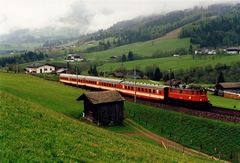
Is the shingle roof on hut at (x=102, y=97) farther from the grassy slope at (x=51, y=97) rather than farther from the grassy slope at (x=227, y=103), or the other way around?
the grassy slope at (x=227, y=103)

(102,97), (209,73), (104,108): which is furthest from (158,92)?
(209,73)

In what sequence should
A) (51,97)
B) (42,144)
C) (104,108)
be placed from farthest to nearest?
(51,97)
(104,108)
(42,144)

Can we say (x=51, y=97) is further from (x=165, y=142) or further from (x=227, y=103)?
(x=227, y=103)

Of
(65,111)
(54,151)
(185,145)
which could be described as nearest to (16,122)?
(54,151)

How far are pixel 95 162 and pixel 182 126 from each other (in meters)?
35.9

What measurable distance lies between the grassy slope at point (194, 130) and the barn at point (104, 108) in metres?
4.19

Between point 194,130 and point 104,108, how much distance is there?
48.4ft

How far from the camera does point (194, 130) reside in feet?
172

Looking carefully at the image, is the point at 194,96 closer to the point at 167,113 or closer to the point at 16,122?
the point at 167,113

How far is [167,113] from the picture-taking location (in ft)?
196

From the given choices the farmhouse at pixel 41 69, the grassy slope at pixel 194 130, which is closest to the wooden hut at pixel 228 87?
the grassy slope at pixel 194 130

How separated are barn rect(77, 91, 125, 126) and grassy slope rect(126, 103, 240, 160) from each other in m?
4.19

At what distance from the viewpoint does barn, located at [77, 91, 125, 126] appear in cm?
5797

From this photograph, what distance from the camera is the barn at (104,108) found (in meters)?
58.0
